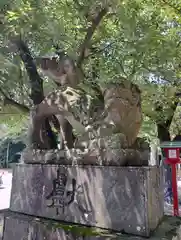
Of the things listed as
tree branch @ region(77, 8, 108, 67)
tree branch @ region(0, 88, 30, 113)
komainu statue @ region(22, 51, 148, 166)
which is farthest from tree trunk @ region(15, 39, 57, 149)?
tree branch @ region(77, 8, 108, 67)

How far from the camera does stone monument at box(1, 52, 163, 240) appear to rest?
8.07ft

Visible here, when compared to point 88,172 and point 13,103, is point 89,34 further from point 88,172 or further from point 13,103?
point 88,172

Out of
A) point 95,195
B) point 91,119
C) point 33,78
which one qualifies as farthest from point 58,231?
point 33,78

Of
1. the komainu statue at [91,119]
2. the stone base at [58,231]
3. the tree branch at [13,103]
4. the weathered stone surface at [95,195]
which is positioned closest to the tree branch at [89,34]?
the komainu statue at [91,119]

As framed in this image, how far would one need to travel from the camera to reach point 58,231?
104 inches

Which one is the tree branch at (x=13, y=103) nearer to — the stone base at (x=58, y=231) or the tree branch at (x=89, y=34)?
the tree branch at (x=89, y=34)

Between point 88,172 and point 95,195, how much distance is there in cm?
29

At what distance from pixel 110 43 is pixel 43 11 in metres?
1.82

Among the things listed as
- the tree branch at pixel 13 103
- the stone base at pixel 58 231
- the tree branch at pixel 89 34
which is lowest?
the stone base at pixel 58 231

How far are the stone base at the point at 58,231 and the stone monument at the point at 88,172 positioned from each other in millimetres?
13

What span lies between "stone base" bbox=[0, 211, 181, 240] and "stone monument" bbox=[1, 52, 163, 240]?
1cm

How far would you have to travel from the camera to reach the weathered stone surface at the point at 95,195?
2.39m

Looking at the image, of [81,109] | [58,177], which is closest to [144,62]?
[81,109]

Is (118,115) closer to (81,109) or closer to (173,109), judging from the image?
(81,109)
